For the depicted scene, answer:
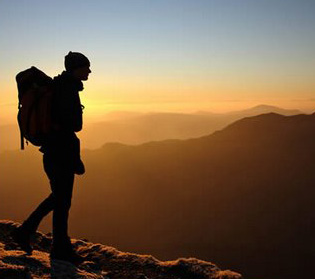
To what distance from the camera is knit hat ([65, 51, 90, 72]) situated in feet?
15.1

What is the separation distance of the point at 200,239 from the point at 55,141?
7155 centimetres

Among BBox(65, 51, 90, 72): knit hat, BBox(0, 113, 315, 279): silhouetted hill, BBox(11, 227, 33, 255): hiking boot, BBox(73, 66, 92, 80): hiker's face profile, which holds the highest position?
BBox(65, 51, 90, 72): knit hat

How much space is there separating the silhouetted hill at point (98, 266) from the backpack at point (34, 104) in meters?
1.31

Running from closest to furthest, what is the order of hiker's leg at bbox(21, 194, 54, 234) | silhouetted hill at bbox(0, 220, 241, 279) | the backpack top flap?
1. silhouetted hill at bbox(0, 220, 241, 279)
2. the backpack top flap
3. hiker's leg at bbox(21, 194, 54, 234)

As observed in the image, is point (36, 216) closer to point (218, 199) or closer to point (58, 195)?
point (58, 195)

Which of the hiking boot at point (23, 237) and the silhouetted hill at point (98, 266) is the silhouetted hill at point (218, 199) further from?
the hiking boot at point (23, 237)

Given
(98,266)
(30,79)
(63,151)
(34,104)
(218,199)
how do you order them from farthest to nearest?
(218,199)
(98,266)
(63,151)
(30,79)
(34,104)

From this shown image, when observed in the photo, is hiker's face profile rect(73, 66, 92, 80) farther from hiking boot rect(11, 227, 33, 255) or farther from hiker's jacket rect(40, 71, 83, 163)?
hiking boot rect(11, 227, 33, 255)

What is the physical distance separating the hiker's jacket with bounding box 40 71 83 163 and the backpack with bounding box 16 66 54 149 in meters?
0.07

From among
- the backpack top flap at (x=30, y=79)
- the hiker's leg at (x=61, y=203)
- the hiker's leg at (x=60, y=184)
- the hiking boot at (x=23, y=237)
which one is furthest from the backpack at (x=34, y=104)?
the hiking boot at (x=23, y=237)

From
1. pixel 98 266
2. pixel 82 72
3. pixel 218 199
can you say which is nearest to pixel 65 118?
pixel 82 72

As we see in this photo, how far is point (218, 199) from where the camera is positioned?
280 ft

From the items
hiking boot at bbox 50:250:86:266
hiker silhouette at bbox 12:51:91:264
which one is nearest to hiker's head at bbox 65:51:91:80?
hiker silhouette at bbox 12:51:91:264

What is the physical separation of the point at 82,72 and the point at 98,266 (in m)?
2.61
